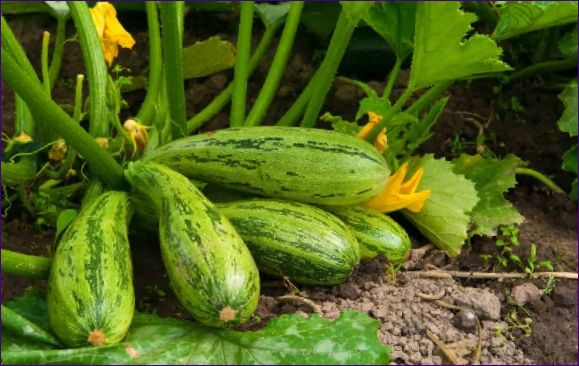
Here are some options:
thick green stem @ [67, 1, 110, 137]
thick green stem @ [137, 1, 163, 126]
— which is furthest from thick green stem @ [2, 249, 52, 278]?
thick green stem @ [137, 1, 163, 126]

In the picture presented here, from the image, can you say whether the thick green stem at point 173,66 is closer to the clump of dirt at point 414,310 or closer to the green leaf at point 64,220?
the green leaf at point 64,220

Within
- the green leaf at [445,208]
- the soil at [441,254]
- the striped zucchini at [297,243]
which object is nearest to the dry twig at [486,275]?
the soil at [441,254]

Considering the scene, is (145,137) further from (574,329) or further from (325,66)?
(574,329)

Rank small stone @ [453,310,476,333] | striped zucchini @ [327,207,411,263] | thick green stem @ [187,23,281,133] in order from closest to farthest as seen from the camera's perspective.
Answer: small stone @ [453,310,476,333], striped zucchini @ [327,207,411,263], thick green stem @ [187,23,281,133]

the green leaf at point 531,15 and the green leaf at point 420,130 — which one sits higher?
the green leaf at point 531,15

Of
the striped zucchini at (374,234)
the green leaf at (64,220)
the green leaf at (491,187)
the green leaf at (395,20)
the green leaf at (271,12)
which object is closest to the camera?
the green leaf at (64,220)

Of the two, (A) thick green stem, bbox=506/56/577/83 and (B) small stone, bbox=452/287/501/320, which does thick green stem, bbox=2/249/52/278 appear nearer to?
(B) small stone, bbox=452/287/501/320
